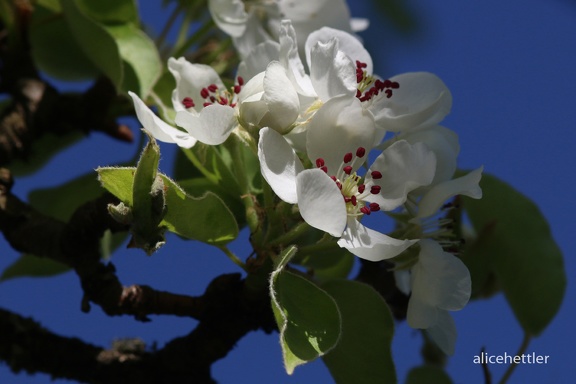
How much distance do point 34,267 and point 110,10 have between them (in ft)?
1.72

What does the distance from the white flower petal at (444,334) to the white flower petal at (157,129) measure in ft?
1.29

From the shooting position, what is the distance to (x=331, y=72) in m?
0.99

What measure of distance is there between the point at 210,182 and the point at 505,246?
2.03ft

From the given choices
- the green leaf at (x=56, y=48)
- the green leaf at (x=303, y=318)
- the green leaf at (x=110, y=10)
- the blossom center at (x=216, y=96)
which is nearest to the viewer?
the green leaf at (x=303, y=318)

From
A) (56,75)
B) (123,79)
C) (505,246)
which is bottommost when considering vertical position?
(56,75)

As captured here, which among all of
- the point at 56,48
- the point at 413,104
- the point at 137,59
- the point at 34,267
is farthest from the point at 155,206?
the point at 56,48

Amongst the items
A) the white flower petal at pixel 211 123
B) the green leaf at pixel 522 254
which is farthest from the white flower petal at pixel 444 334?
the green leaf at pixel 522 254

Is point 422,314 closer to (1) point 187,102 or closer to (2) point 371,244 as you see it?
(2) point 371,244

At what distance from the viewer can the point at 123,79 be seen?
128 cm

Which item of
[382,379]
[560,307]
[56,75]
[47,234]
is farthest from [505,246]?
[56,75]

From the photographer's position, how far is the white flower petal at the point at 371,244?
0.94 m

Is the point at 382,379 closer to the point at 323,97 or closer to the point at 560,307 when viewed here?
the point at 323,97

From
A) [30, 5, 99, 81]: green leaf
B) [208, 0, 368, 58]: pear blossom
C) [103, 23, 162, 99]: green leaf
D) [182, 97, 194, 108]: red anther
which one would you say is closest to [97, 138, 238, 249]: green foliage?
[182, 97, 194, 108]: red anther

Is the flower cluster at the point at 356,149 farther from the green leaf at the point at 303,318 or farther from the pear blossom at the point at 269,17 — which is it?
the pear blossom at the point at 269,17
